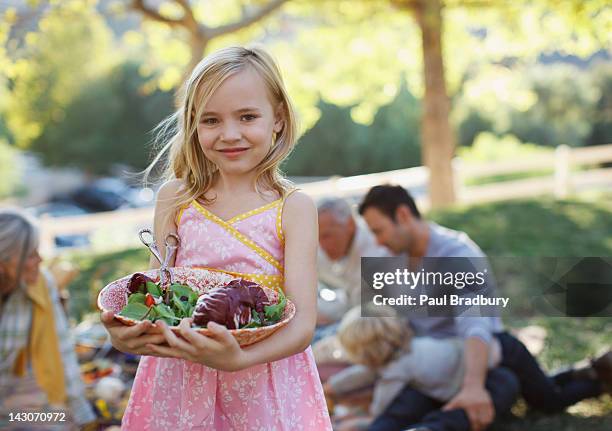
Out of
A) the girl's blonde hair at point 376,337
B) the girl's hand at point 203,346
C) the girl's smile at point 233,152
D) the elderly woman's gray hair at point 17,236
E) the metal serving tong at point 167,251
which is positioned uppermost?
the girl's smile at point 233,152

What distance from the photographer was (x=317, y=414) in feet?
4.99

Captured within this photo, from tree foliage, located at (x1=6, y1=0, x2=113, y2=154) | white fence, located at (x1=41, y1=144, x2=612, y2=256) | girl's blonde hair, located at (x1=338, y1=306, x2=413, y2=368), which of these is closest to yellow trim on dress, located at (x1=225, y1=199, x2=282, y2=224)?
girl's blonde hair, located at (x1=338, y1=306, x2=413, y2=368)

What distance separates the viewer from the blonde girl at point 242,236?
57.4 inches

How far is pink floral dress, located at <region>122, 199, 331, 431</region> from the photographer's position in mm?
1482

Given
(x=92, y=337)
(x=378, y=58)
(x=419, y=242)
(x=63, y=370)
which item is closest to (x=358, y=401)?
(x=419, y=242)

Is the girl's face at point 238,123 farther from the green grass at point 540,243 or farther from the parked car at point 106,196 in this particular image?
the parked car at point 106,196

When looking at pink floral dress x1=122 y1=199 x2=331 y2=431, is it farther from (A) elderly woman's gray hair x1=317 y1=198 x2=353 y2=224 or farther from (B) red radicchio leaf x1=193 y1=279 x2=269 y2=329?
(A) elderly woman's gray hair x1=317 y1=198 x2=353 y2=224

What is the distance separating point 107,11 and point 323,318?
5.29m

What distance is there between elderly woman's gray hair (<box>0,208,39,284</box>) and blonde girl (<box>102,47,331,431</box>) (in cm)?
156

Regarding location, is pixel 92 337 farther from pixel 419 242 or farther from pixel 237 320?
pixel 237 320

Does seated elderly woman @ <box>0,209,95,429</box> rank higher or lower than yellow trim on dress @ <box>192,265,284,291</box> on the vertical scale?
lower

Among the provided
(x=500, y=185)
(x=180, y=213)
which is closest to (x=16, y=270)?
(x=180, y=213)

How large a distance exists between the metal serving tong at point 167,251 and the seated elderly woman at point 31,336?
Result: 5.28 ft

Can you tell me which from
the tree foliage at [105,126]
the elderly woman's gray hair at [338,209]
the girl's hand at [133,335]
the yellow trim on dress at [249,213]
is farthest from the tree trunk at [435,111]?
the tree foliage at [105,126]
